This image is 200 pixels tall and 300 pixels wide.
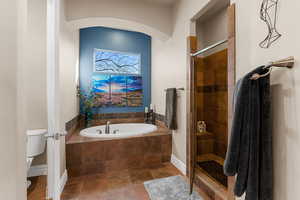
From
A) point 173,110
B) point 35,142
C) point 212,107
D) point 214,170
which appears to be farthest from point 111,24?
point 214,170

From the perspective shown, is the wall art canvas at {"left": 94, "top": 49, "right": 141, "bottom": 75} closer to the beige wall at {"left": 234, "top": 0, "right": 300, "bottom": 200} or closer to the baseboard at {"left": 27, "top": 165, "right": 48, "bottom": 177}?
the baseboard at {"left": 27, "top": 165, "right": 48, "bottom": 177}

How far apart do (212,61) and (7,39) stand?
2751 mm

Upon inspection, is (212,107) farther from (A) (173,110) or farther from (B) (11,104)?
(B) (11,104)

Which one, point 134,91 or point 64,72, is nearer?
point 64,72

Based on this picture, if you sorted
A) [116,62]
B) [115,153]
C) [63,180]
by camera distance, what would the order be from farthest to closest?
[116,62], [115,153], [63,180]

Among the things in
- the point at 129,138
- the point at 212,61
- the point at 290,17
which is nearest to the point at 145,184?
the point at 129,138

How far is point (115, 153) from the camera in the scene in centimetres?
226

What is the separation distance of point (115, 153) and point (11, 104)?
1778 mm

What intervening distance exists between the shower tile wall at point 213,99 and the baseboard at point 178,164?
0.41m

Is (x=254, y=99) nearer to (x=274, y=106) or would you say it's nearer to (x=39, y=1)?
(x=274, y=106)

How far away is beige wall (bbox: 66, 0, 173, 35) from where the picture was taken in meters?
2.12

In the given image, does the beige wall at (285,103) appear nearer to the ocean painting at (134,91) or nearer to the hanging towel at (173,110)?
the hanging towel at (173,110)

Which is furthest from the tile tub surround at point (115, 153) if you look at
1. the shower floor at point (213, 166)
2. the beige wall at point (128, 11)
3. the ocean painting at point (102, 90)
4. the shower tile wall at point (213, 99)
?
the beige wall at point (128, 11)

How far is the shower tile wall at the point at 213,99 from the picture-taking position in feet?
7.72
